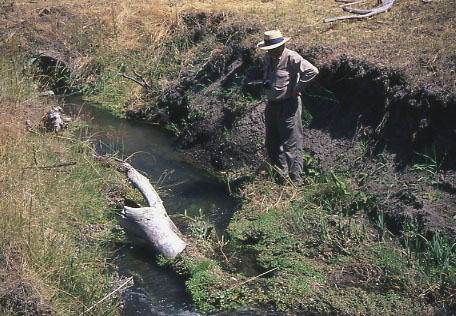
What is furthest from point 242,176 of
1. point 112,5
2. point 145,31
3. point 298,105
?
point 112,5

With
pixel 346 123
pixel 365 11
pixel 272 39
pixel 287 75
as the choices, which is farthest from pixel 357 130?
pixel 365 11

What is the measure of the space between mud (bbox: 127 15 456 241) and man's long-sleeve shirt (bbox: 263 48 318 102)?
1.19m

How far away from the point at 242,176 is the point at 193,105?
7.11 feet

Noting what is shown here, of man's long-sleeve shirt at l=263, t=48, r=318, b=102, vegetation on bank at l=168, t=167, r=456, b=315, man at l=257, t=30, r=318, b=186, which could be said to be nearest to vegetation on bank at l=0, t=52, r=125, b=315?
vegetation on bank at l=168, t=167, r=456, b=315

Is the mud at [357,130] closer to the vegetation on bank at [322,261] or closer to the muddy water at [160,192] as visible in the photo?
the vegetation on bank at [322,261]

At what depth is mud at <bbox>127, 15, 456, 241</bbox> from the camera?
6.48 meters

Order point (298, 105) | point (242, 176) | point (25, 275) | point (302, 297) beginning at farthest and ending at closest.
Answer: point (242, 176)
point (298, 105)
point (302, 297)
point (25, 275)

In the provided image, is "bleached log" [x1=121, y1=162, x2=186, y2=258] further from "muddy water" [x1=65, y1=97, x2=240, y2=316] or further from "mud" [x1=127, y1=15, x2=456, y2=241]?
"mud" [x1=127, y1=15, x2=456, y2=241]

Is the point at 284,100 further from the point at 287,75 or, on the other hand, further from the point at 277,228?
the point at 277,228

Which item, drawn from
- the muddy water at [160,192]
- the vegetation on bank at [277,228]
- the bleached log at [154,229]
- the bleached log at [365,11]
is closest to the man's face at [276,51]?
the vegetation on bank at [277,228]

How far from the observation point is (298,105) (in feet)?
23.3

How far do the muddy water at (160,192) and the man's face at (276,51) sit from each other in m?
2.10

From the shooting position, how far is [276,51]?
22.4 ft

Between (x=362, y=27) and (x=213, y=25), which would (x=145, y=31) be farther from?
(x=362, y=27)
